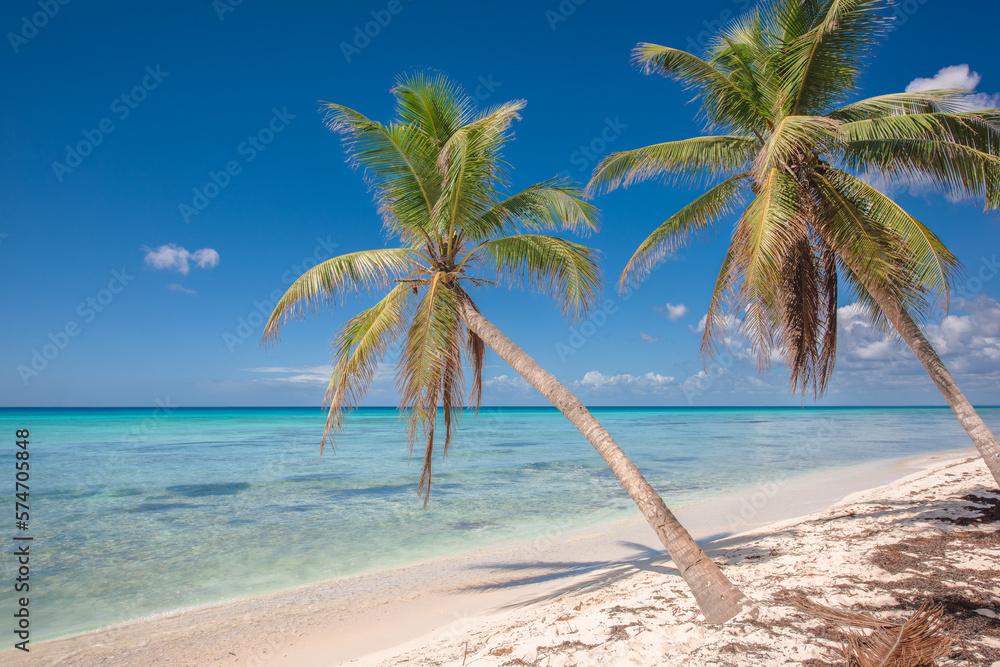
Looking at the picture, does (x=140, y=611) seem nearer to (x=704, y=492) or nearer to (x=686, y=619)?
(x=686, y=619)

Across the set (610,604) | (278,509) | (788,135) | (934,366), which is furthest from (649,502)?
(278,509)

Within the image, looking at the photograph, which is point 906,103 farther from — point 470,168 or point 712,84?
point 470,168

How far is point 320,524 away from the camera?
1094 centimetres

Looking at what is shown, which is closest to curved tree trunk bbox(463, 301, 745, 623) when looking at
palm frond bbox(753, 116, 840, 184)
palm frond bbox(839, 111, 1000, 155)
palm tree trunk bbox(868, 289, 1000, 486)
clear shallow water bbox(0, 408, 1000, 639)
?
palm frond bbox(753, 116, 840, 184)

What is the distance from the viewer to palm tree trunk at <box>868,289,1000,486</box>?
5.64m

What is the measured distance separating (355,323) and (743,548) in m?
6.28

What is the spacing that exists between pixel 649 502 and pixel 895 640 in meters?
1.82

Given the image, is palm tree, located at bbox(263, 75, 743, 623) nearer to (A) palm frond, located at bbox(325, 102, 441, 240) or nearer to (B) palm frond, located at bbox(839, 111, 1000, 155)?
(A) palm frond, located at bbox(325, 102, 441, 240)

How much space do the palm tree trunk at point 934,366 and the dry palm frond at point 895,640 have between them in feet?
9.08

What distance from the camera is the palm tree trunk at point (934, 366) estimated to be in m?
5.64

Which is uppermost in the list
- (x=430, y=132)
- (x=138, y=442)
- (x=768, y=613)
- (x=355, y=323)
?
(x=430, y=132)

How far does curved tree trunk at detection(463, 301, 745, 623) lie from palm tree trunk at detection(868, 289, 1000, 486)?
3.60 metres

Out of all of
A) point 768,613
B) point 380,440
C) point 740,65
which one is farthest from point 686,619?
point 380,440

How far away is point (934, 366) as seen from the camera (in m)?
5.78
